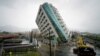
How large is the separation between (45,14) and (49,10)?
257cm

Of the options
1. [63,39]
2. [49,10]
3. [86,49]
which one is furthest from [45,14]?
[86,49]

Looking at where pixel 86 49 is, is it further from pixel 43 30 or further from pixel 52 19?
pixel 43 30

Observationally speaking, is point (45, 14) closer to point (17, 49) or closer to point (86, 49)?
point (17, 49)

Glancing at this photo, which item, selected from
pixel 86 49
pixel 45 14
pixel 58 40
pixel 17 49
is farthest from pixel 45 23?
pixel 86 49

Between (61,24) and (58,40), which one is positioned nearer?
(58,40)

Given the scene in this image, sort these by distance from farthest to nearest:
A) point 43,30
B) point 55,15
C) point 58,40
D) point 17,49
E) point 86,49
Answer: point 43,30
point 55,15
point 58,40
point 17,49
point 86,49

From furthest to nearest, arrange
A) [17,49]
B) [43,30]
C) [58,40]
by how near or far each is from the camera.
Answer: [43,30], [58,40], [17,49]

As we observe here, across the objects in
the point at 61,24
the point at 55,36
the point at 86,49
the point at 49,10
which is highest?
the point at 49,10

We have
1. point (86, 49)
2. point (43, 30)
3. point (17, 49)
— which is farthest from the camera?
point (43, 30)

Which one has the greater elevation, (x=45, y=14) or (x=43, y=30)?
(x=45, y=14)

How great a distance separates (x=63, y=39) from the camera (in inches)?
3147

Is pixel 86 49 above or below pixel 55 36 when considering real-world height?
below

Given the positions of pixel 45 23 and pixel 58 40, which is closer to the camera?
pixel 58 40

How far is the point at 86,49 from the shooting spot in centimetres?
4300
